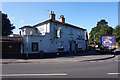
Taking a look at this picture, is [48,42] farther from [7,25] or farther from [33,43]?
[7,25]

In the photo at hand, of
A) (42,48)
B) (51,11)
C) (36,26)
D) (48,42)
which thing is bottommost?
(42,48)

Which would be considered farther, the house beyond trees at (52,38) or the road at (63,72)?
the house beyond trees at (52,38)

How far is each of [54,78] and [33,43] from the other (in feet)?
35.6

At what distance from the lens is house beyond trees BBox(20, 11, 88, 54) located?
1534cm

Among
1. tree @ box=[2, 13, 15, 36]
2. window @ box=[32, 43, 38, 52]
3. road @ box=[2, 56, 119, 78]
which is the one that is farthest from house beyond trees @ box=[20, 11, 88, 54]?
tree @ box=[2, 13, 15, 36]

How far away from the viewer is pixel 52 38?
55.7ft

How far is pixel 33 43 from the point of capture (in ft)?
50.7

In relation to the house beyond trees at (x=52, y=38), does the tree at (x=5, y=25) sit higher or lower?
higher

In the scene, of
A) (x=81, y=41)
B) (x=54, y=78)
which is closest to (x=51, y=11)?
(x=81, y=41)

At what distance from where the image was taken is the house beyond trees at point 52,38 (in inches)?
604

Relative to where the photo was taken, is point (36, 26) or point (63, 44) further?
point (36, 26)

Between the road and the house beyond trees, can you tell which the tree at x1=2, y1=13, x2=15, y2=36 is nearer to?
the house beyond trees

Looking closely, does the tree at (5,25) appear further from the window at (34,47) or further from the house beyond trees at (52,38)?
the window at (34,47)

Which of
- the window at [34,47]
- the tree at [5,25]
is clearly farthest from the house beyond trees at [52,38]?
the tree at [5,25]
